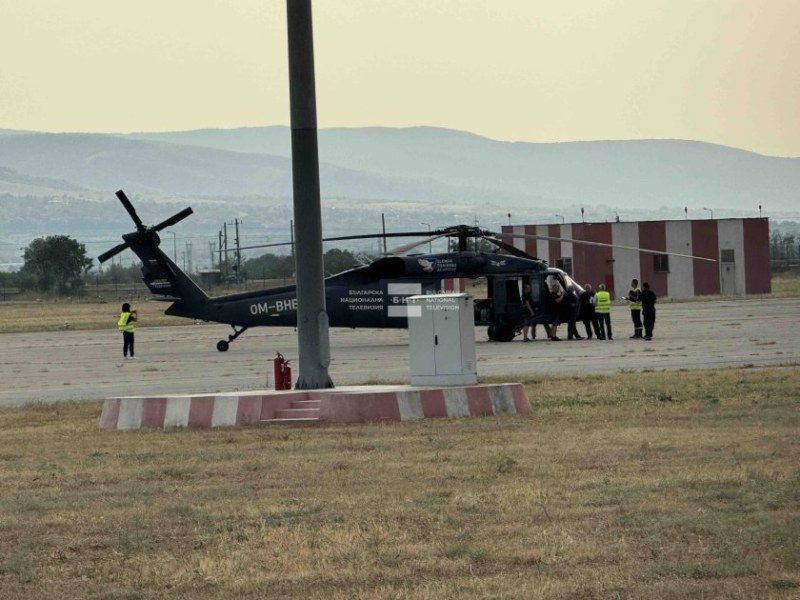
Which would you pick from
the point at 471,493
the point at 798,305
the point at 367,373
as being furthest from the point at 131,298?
the point at 471,493

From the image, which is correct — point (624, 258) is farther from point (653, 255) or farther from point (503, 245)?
point (503, 245)

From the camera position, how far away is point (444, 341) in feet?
68.4

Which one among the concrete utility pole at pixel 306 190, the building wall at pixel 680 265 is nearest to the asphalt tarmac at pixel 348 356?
the concrete utility pole at pixel 306 190

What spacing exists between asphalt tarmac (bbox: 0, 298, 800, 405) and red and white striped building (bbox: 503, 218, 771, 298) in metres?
→ 24.0

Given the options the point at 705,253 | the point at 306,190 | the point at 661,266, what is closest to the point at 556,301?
the point at 306,190

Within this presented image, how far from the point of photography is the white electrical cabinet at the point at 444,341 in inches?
820

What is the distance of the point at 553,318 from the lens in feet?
138

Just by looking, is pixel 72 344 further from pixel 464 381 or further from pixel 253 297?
pixel 464 381

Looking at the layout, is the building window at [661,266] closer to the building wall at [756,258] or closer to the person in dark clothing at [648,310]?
the building wall at [756,258]

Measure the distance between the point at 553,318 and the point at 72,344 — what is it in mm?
17384

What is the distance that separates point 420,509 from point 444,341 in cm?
877

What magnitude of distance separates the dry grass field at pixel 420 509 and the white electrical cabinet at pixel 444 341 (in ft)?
4.53

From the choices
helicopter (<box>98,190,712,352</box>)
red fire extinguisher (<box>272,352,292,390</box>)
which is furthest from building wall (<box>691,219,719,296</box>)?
red fire extinguisher (<box>272,352,292,390</box>)

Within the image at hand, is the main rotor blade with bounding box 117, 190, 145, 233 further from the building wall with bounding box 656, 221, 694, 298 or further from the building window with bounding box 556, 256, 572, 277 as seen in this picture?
the building window with bounding box 556, 256, 572, 277
